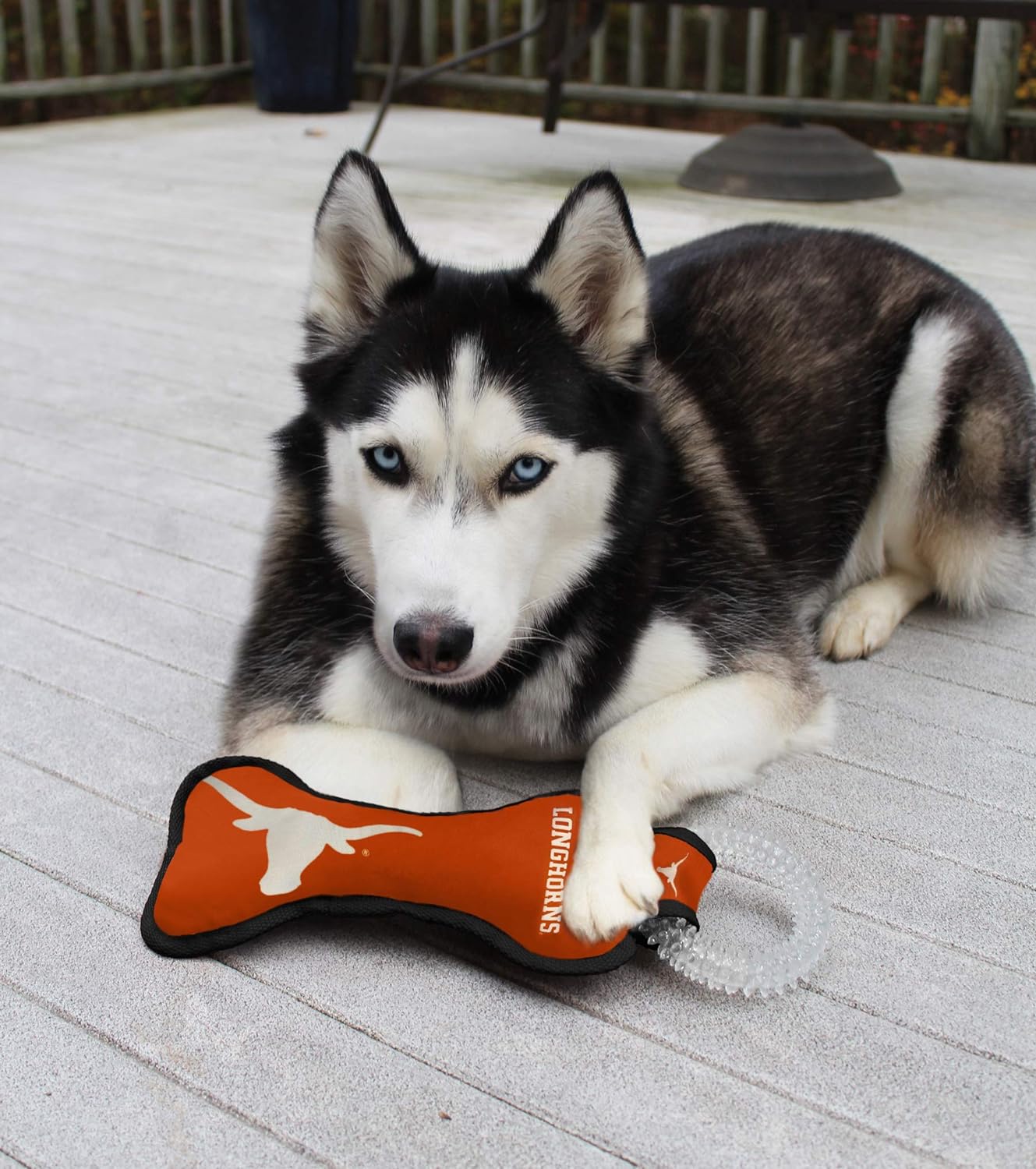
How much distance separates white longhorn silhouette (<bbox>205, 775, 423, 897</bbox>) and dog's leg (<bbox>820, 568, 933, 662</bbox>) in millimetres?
1017

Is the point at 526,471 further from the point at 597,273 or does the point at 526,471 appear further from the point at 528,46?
the point at 528,46

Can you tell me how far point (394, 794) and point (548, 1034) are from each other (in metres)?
0.42

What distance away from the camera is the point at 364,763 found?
5.69 ft

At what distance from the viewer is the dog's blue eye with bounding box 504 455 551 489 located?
1.60 metres

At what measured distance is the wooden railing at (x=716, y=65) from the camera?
21.9 ft

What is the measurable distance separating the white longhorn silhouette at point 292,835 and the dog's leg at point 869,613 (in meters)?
1.02

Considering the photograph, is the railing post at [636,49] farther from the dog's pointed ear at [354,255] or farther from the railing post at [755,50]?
the dog's pointed ear at [354,255]

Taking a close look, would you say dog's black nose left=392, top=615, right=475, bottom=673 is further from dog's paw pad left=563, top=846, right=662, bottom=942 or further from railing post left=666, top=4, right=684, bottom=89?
railing post left=666, top=4, right=684, bottom=89

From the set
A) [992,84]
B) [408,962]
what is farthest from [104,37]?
[408,962]

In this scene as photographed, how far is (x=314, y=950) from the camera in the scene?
152 cm

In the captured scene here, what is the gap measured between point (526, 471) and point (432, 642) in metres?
0.26

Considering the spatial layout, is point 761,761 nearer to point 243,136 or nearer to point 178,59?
point 243,136

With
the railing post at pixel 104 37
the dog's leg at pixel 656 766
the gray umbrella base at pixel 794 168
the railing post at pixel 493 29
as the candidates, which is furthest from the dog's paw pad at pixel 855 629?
the railing post at pixel 104 37

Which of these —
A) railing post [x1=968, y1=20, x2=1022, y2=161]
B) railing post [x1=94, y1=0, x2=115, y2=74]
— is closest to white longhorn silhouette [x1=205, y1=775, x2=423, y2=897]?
railing post [x1=968, y1=20, x2=1022, y2=161]
